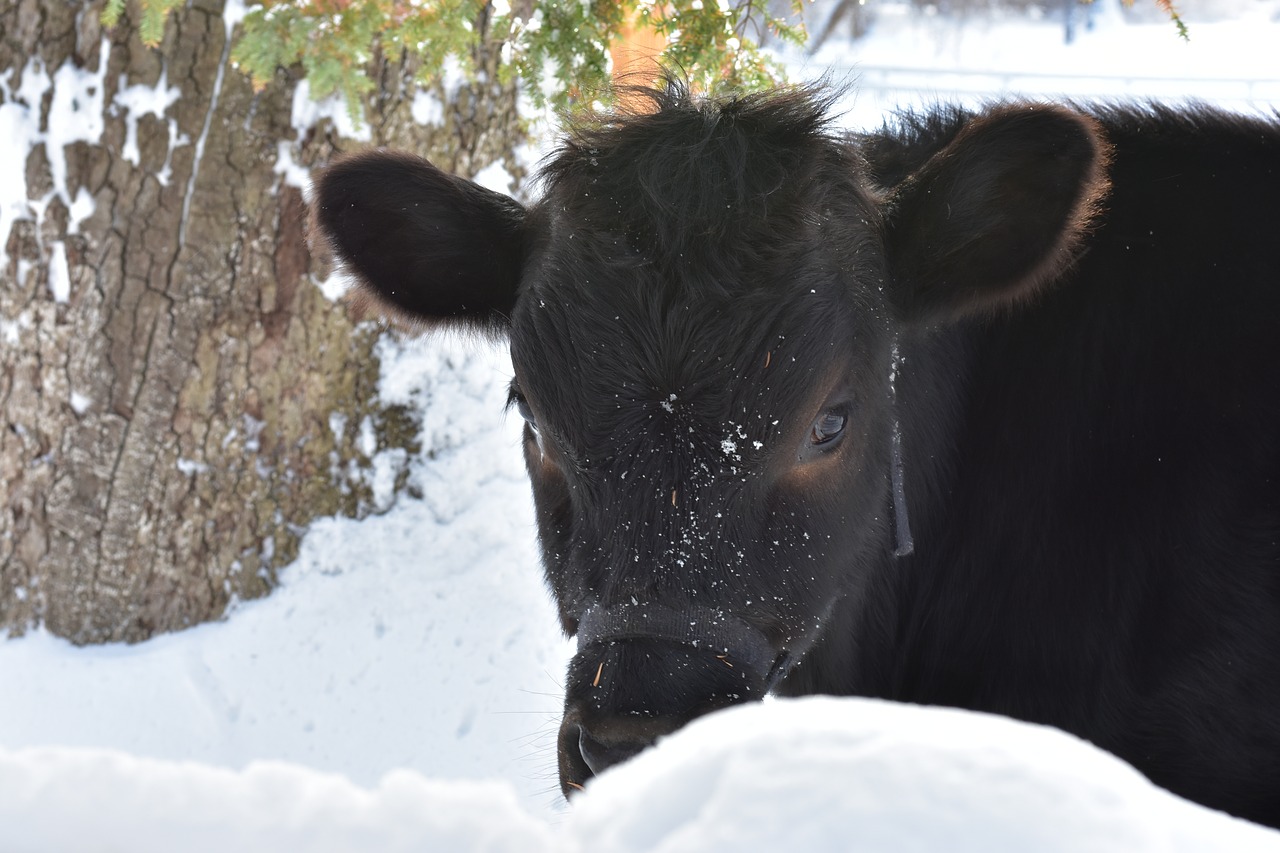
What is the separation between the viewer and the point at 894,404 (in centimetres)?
246

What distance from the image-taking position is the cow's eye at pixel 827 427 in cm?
222

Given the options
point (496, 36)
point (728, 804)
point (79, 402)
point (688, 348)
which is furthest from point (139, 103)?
point (728, 804)

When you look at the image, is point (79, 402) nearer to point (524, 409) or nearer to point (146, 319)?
point (146, 319)

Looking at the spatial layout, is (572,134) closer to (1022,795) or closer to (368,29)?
(368,29)

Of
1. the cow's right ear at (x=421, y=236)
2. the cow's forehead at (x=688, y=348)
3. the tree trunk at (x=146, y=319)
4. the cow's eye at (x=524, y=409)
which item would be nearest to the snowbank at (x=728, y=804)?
the cow's forehead at (x=688, y=348)

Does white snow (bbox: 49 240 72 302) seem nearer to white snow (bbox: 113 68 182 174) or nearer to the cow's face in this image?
white snow (bbox: 113 68 182 174)

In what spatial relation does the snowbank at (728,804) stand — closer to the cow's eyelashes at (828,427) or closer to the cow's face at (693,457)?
the cow's face at (693,457)

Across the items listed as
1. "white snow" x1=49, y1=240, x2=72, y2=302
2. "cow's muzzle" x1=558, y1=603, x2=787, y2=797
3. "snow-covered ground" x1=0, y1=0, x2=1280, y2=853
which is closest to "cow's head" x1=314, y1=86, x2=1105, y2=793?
"cow's muzzle" x1=558, y1=603, x2=787, y2=797

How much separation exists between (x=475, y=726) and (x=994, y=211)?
2899 mm

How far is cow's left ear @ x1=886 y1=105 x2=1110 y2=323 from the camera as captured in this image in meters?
2.23

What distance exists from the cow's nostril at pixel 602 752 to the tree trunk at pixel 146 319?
280cm

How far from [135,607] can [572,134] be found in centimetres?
289

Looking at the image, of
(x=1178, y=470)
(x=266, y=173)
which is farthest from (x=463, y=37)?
(x=1178, y=470)

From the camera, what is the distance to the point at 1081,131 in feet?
7.18
